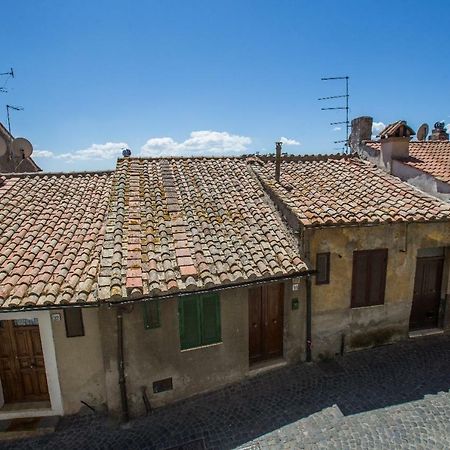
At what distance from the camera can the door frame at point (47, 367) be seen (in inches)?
298

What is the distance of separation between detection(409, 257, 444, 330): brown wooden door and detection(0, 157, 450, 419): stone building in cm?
4

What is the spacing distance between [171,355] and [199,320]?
1058 mm

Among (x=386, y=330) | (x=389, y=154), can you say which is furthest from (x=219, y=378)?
(x=389, y=154)

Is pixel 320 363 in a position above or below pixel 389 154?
below

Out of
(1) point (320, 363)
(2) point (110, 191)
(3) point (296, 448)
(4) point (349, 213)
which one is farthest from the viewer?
(2) point (110, 191)

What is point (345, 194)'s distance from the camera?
10.7m

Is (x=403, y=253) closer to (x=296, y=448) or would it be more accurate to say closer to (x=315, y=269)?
(x=315, y=269)

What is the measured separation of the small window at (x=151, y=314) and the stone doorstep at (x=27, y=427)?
310cm

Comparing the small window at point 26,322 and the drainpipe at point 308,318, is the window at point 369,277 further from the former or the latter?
the small window at point 26,322

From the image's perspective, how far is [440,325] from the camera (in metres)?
11.0

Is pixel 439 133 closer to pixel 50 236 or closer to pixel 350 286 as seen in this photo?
pixel 350 286

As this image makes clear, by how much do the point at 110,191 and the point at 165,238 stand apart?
3.52 m

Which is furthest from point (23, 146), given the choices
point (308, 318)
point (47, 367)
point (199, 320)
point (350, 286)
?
point (350, 286)

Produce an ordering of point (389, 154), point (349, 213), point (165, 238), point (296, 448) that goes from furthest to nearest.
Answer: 1. point (389, 154)
2. point (349, 213)
3. point (165, 238)
4. point (296, 448)
